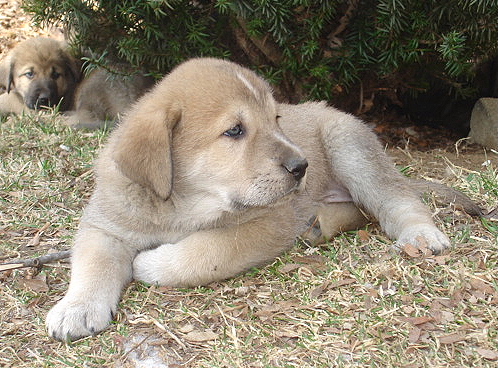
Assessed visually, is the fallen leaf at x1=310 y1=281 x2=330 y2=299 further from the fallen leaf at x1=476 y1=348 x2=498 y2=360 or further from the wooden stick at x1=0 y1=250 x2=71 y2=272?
the wooden stick at x1=0 y1=250 x2=71 y2=272

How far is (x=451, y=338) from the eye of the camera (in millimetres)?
3105

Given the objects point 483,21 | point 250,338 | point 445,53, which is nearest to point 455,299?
point 250,338

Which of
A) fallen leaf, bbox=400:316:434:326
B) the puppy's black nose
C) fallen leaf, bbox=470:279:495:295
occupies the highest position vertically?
the puppy's black nose

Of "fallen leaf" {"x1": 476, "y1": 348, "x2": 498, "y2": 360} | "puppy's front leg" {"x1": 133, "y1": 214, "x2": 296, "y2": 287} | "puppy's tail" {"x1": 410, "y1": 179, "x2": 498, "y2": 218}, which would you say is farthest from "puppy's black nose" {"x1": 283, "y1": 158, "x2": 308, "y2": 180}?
"puppy's tail" {"x1": 410, "y1": 179, "x2": 498, "y2": 218}

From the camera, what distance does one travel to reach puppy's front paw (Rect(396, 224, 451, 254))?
13.0 ft

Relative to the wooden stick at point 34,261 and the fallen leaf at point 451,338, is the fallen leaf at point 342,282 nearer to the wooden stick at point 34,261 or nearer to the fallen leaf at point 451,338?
the fallen leaf at point 451,338

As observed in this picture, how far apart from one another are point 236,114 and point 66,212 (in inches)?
81.7

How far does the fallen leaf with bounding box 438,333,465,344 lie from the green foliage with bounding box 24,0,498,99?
2.75 meters

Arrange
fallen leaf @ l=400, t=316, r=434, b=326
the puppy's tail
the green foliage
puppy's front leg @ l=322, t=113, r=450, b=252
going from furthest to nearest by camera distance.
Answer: the green foliage → the puppy's tail → puppy's front leg @ l=322, t=113, r=450, b=252 → fallen leaf @ l=400, t=316, r=434, b=326

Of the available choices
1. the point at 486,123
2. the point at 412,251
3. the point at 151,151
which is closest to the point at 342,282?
the point at 412,251

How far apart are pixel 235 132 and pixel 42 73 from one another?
5.42 metres

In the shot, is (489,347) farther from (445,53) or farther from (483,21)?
(483,21)

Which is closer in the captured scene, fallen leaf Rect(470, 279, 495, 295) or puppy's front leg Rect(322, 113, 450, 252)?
fallen leaf Rect(470, 279, 495, 295)

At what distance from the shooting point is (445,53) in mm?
5137
